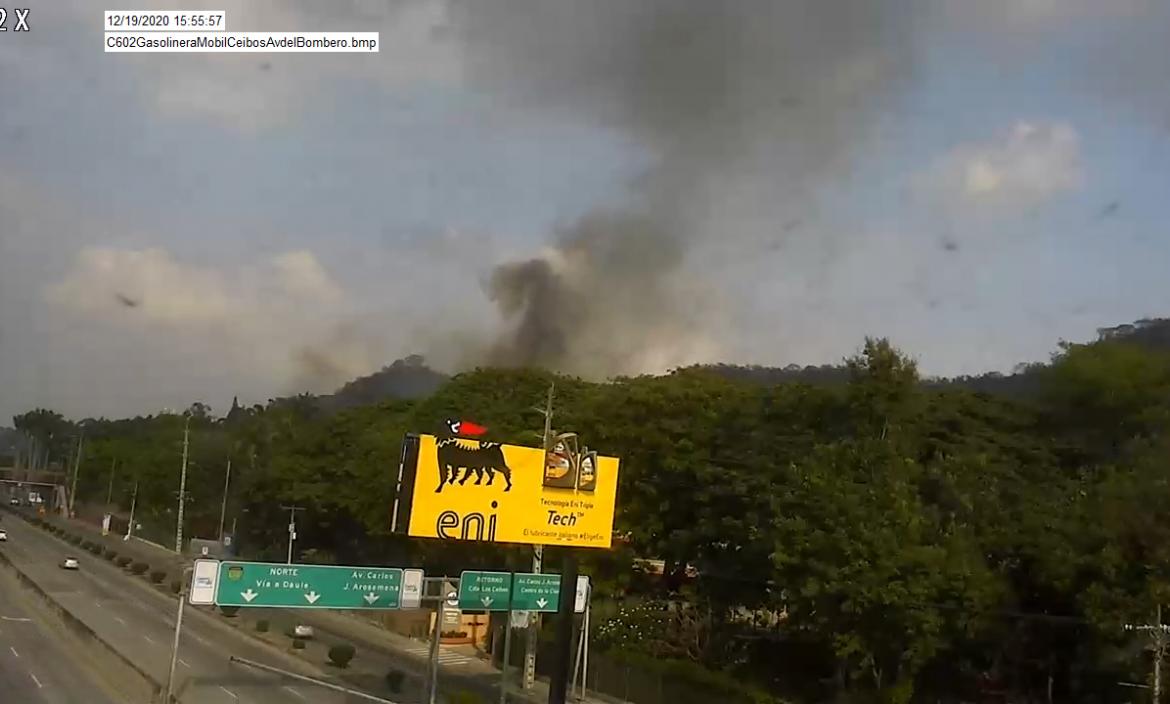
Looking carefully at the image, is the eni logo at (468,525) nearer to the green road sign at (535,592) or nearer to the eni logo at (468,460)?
the eni logo at (468,460)

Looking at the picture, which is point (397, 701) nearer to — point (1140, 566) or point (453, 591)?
point (453, 591)

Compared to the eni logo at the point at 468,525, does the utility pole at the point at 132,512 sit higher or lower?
lower

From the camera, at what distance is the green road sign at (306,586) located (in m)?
24.8

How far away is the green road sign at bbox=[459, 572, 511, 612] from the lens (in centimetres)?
2827

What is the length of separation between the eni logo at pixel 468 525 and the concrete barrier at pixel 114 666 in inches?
327

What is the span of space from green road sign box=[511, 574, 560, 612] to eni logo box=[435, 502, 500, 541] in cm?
451

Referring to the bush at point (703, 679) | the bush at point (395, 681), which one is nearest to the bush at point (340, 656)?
the bush at point (395, 681)

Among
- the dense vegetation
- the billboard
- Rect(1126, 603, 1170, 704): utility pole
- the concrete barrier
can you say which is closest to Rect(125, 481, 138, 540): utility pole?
the dense vegetation

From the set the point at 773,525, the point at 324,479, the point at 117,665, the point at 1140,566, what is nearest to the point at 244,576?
the point at 117,665

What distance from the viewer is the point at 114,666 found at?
102 feet

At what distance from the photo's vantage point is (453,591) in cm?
2775

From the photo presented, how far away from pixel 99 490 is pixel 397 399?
73851mm

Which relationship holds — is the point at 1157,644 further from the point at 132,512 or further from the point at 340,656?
the point at 132,512

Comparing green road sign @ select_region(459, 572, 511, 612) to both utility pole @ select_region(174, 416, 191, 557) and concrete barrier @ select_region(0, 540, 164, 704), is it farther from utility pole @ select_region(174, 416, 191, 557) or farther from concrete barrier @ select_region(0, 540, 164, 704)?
utility pole @ select_region(174, 416, 191, 557)
